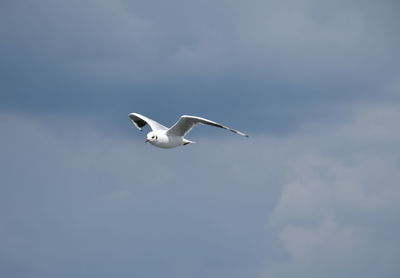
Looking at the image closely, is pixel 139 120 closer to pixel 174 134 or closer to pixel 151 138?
pixel 174 134

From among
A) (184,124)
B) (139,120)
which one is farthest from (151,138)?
(139,120)

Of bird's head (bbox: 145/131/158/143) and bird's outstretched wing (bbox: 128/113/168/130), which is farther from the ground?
bird's outstretched wing (bbox: 128/113/168/130)

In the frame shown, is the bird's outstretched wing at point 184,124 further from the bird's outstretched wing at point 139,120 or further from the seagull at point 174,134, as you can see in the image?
the bird's outstretched wing at point 139,120

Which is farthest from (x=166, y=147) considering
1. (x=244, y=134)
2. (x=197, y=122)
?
(x=244, y=134)

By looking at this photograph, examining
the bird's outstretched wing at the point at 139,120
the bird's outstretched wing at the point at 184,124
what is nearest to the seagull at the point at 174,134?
the bird's outstretched wing at the point at 184,124

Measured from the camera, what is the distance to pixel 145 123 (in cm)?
7831

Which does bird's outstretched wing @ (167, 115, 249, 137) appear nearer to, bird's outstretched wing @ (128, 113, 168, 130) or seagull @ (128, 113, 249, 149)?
seagull @ (128, 113, 249, 149)

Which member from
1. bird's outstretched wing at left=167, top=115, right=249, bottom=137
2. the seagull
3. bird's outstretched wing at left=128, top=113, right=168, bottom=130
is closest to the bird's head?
the seagull

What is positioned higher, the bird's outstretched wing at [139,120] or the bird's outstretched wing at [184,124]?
the bird's outstretched wing at [139,120]

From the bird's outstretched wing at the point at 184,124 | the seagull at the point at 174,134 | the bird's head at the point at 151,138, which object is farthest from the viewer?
the bird's head at the point at 151,138

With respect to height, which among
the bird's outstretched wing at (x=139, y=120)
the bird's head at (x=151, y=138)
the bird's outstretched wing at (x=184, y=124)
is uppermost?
the bird's outstretched wing at (x=139, y=120)

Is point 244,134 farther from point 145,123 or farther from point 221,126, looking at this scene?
point 145,123

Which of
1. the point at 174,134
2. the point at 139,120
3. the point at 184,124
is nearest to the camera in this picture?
the point at 184,124

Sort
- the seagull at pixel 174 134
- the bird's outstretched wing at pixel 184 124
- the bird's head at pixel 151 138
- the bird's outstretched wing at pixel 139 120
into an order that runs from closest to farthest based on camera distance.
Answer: the bird's outstretched wing at pixel 184 124, the seagull at pixel 174 134, the bird's head at pixel 151 138, the bird's outstretched wing at pixel 139 120
